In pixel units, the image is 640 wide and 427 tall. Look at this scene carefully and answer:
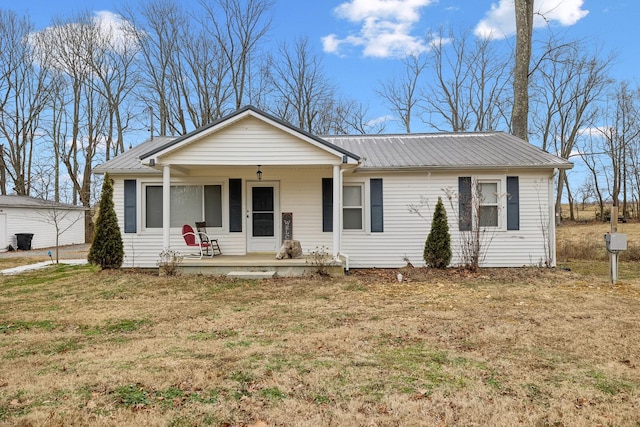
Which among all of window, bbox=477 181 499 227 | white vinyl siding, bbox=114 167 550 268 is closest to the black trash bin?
white vinyl siding, bbox=114 167 550 268

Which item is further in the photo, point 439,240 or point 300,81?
point 300,81

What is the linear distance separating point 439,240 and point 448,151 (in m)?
2.80

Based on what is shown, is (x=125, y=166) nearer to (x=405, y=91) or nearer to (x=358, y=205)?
(x=358, y=205)

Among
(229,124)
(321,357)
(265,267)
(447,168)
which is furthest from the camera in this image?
(447,168)

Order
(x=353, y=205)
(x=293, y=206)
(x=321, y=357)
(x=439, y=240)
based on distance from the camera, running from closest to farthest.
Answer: (x=321, y=357), (x=439, y=240), (x=353, y=205), (x=293, y=206)

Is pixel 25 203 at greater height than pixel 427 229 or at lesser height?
greater

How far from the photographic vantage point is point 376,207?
10.1 meters

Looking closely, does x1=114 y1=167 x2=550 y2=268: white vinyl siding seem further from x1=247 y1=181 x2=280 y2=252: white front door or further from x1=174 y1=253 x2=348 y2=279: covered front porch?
x1=174 y1=253 x2=348 y2=279: covered front porch

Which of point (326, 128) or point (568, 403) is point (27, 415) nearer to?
point (568, 403)

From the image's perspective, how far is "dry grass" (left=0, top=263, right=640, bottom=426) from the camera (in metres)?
2.84

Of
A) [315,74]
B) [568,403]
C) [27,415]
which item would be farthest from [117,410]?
[315,74]

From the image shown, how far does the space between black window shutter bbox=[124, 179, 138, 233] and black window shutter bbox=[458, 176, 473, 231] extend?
25.0ft

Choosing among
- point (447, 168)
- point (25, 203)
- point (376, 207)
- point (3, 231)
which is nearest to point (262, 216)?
point (376, 207)

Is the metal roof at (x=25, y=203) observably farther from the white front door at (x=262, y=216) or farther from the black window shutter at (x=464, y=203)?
the black window shutter at (x=464, y=203)
